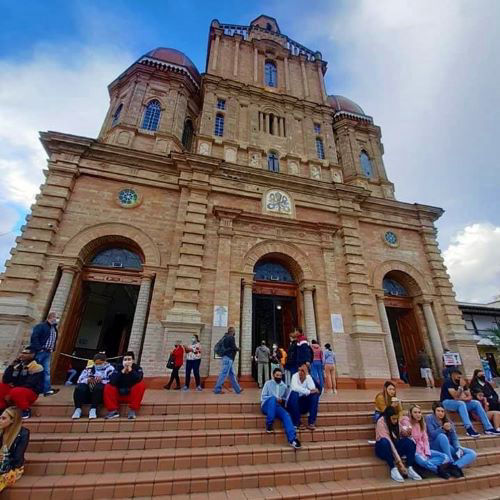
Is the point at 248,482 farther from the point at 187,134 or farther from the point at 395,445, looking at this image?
the point at 187,134

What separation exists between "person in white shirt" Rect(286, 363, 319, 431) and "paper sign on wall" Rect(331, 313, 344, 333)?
6394 mm

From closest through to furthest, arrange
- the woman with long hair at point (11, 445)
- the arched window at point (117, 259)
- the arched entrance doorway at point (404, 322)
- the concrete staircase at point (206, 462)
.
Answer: the woman with long hair at point (11, 445) < the concrete staircase at point (206, 462) < the arched window at point (117, 259) < the arched entrance doorway at point (404, 322)

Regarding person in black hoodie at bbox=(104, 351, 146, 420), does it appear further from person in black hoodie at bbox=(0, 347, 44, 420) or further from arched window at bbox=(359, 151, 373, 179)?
arched window at bbox=(359, 151, 373, 179)

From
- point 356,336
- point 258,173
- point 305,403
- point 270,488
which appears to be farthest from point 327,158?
point 270,488

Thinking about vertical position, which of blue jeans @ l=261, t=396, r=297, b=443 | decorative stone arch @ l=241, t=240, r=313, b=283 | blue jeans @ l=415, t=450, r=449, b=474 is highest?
decorative stone arch @ l=241, t=240, r=313, b=283

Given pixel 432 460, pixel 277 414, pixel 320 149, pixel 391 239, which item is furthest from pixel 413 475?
pixel 320 149

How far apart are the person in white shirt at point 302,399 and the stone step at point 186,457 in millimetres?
466

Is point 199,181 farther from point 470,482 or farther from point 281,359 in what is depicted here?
point 470,482

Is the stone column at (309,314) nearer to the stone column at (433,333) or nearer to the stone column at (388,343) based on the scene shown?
the stone column at (388,343)

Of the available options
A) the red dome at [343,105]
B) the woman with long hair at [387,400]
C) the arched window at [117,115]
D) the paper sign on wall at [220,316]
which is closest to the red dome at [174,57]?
the arched window at [117,115]

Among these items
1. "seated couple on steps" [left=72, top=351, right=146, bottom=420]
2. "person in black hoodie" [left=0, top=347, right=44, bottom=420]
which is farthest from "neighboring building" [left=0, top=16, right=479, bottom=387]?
"person in black hoodie" [left=0, top=347, right=44, bottom=420]

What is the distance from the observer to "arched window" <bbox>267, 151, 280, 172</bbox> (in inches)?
617

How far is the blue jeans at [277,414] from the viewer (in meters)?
5.05

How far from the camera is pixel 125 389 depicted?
222 inches
